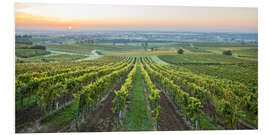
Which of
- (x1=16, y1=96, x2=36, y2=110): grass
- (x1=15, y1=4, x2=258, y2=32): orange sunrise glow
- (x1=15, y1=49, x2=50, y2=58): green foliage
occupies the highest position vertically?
(x1=15, y1=4, x2=258, y2=32): orange sunrise glow

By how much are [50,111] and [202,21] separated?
892 centimetres

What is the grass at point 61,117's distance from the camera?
6.07 metres

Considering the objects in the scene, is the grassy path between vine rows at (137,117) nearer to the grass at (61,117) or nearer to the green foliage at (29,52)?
the grass at (61,117)

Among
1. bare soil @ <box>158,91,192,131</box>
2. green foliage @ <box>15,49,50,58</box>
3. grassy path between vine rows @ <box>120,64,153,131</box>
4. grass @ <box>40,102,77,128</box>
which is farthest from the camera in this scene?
green foliage @ <box>15,49,50,58</box>

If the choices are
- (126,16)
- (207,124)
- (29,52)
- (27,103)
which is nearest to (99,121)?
(27,103)

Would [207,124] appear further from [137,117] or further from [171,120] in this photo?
[137,117]

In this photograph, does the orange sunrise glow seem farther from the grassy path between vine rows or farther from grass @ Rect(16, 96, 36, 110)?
the grassy path between vine rows

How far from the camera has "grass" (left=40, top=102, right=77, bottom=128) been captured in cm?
607

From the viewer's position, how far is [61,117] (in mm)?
6504

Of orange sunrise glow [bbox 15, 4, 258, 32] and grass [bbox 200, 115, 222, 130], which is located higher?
orange sunrise glow [bbox 15, 4, 258, 32]

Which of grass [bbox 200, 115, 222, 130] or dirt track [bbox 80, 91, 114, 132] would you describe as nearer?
dirt track [bbox 80, 91, 114, 132]

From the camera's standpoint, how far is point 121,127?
6.29 meters

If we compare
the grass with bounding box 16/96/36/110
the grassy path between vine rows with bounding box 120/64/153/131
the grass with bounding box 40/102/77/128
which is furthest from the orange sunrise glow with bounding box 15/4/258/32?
the grassy path between vine rows with bounding box 120/64/153/131
